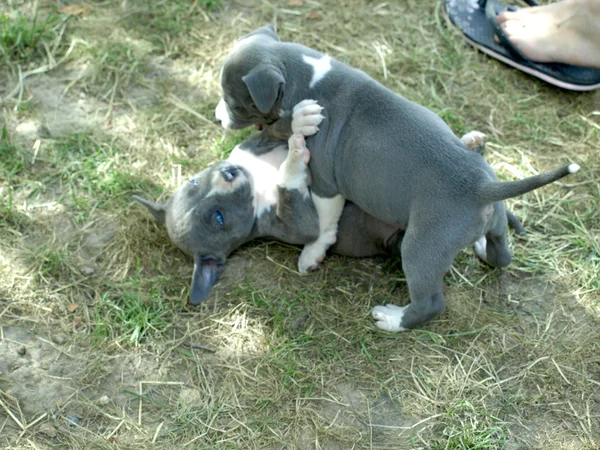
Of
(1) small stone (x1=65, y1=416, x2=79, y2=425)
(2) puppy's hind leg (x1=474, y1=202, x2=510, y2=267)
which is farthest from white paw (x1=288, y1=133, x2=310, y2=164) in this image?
(1) small stone (x1=65, y1=416, x2=79, y2=425)

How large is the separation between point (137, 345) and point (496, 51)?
3801 millimetres

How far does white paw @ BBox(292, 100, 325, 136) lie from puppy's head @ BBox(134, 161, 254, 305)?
0.60 metres

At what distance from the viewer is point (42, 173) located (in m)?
5.23

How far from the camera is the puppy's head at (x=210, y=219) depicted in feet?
A: 14.9

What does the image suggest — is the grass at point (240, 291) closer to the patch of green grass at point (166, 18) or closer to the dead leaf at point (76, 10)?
the patch of green grass at point (166, 18)

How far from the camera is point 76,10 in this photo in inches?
251

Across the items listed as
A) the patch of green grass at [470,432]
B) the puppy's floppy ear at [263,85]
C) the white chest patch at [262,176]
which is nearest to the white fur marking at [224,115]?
the white chest patch at [262,176]

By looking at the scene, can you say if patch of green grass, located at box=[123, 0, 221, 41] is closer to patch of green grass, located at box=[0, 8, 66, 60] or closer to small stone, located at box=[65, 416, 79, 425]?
patch of green grass, located at box=[0, 8, 66, 60]

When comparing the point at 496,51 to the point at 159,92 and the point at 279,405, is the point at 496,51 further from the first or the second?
the point at 279,405

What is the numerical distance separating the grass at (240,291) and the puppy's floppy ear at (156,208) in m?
0.16

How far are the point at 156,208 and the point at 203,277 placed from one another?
59cm

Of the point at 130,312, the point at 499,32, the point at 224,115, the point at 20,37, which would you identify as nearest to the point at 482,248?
the point at 224,115

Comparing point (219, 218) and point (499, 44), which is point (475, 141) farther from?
point (499, 44)

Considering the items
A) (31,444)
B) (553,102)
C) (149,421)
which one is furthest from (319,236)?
(553,102)
